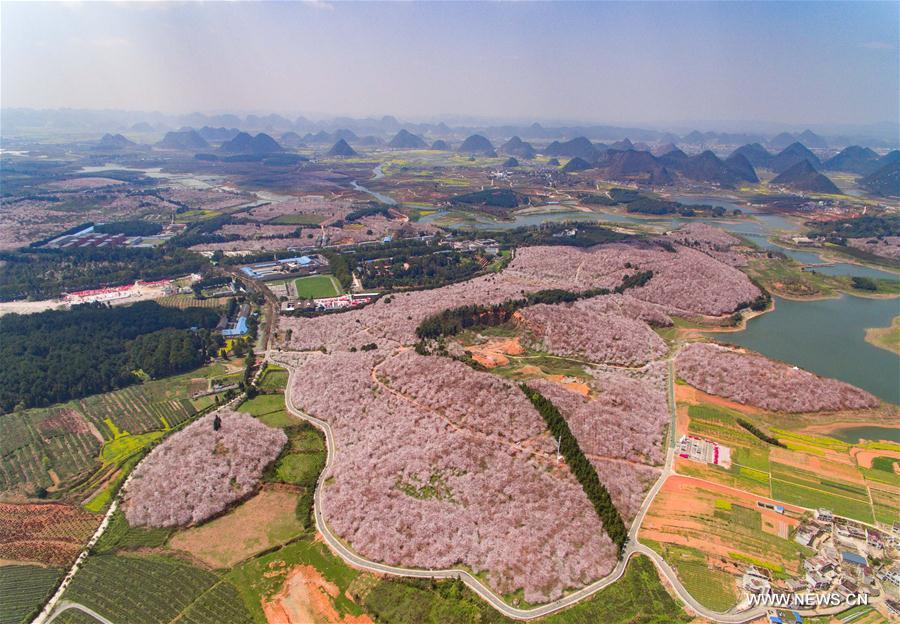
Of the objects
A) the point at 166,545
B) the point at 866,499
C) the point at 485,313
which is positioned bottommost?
the point at 166,545

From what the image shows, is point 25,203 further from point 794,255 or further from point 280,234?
point 794,255

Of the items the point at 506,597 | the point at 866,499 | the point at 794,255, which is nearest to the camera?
the point at 506,597

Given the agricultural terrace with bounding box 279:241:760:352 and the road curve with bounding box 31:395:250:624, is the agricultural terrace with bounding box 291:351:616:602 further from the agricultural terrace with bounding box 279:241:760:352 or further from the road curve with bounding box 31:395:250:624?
the road curve with bounding box 31:395:250:624

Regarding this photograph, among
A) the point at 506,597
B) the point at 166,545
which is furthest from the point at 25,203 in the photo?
the point at 506,597

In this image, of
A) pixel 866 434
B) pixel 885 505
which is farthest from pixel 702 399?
pixel 885 505

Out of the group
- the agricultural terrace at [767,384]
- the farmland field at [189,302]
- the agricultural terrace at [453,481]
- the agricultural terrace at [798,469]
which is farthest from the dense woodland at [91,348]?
the agricultural terrace at [767,384]

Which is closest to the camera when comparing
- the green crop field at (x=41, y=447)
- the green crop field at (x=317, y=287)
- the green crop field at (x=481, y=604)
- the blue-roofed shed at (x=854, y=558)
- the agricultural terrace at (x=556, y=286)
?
the green crop field at (x=481, y=604)

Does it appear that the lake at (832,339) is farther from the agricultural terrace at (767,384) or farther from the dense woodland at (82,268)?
the dense woodland at (82,268)

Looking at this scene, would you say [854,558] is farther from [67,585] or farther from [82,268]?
[82,268]

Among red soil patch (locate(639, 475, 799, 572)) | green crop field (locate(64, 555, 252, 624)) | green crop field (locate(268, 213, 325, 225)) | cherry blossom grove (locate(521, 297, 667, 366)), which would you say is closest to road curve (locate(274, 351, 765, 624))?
red soil patch (locate(639, 475, 799, 572))
